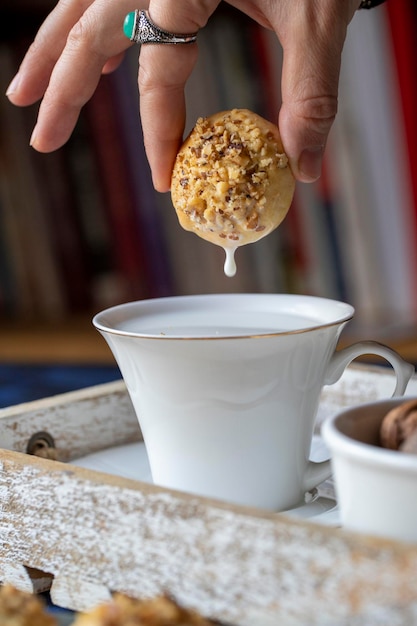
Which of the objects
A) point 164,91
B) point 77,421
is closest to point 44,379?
point 77,421

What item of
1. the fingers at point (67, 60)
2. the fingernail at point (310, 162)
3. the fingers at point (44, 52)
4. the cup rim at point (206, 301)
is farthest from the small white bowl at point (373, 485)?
the fingers at point (44, 52)

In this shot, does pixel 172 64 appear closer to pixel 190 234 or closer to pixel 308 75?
pixel 308 75

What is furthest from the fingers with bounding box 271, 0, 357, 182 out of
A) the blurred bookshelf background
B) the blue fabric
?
the blurred bookshelf background

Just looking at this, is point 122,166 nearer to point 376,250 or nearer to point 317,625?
point 376,250

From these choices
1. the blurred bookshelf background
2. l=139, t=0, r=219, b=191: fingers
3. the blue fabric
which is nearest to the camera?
l=139, t=0, r=219, b=191: fingers

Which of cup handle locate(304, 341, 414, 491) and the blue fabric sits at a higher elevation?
cup handle locate(304, 341, 414, 491)

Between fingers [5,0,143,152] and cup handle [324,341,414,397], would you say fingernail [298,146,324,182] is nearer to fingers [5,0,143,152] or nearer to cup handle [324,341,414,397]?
cup handle [324,341,414,397]

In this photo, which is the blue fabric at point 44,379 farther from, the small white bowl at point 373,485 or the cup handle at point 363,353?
the small white bowl at point 373,485
